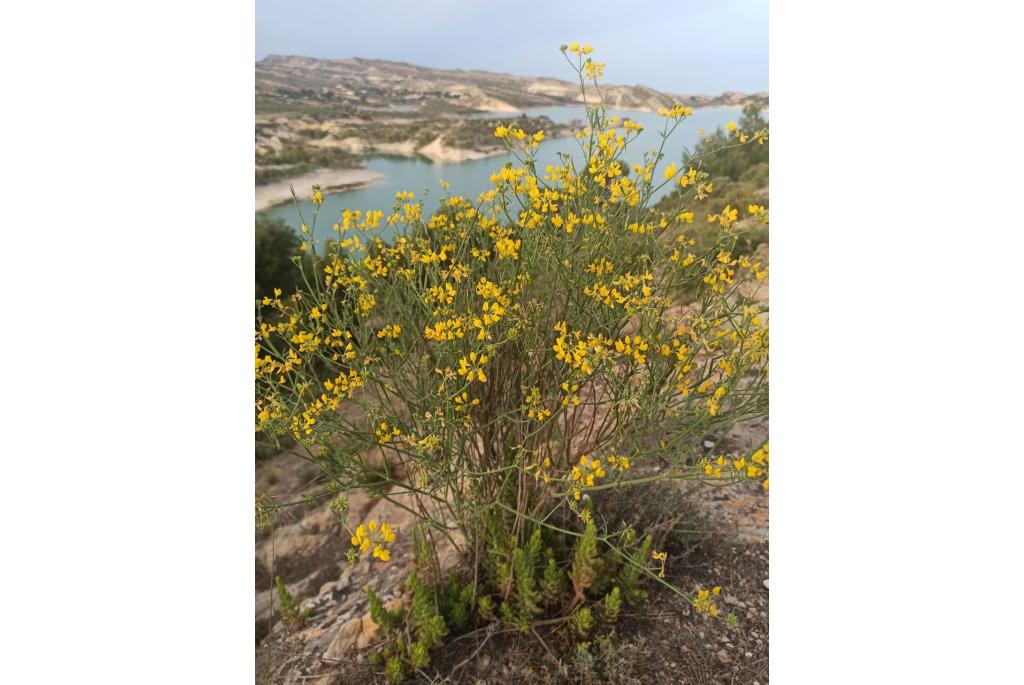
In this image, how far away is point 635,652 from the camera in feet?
3.88

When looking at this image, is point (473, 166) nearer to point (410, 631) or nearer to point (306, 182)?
point (306, 182)

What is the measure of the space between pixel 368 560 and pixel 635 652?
102 centimetres

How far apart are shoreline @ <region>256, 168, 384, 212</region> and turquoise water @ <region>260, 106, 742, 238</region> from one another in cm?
2

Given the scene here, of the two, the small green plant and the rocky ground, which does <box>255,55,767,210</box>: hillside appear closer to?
the rocky ground

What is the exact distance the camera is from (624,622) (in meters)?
1.25

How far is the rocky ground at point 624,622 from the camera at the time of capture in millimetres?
1198

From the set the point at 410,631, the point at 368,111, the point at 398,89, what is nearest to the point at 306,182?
the point at 368,111

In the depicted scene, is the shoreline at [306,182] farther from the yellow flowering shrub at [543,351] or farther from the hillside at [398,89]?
the yellow flowering shrub at [543,351]

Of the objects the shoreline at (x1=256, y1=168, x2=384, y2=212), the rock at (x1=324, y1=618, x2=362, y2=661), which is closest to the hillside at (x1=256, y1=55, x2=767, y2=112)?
the shoreline at (x1=256, y1=168, x2=384, y2=212)

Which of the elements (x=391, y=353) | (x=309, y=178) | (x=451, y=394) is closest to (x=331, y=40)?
(x=309, y=178)

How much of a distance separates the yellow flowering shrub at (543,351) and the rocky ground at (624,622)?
0.09 m
